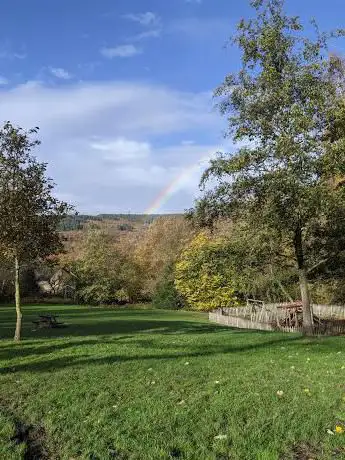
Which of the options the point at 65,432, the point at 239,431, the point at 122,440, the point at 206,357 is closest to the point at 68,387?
the point at 65,432

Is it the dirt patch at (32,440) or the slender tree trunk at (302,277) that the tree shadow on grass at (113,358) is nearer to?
the dirt patch at (32,440)

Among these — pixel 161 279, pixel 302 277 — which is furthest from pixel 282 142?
pixel 161 279

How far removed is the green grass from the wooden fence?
13.4m

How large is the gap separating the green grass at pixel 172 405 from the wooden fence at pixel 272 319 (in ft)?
43.9

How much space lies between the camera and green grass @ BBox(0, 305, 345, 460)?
5414 millimetres

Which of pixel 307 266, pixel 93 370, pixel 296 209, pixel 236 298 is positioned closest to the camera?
pixel 93 370

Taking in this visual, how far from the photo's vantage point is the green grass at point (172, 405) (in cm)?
541

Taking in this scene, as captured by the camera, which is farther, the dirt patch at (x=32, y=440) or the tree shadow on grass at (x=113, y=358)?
the tree shadow on grass at (x=113, y=358)

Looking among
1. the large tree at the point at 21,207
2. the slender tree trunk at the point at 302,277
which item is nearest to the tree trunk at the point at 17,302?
the large tree at the point at 21,207

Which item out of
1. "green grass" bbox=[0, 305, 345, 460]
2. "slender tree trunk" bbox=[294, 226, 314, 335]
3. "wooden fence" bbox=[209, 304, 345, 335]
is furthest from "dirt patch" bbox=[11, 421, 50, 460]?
"wooden fence" bbox=[209, 304, 345, 335]

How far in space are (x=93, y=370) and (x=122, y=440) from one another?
178 inches

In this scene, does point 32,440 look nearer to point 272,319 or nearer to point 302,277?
point 302,277

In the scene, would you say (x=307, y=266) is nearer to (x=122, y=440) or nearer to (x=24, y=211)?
(x=24, y=211)

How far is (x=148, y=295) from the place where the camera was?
62094mm
